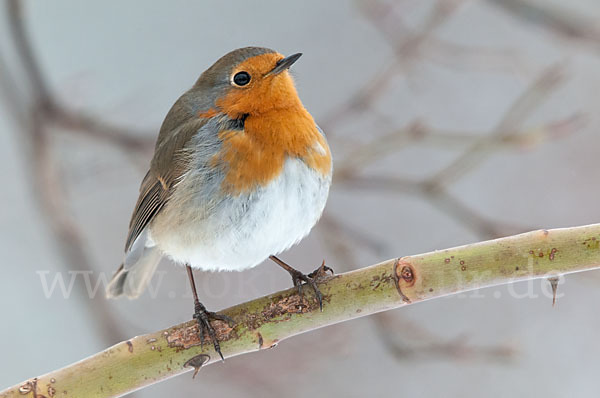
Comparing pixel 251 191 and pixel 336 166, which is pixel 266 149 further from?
pixel 336 166

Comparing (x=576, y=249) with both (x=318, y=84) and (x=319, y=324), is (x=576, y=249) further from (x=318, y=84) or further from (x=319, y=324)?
(x=318, y=84)

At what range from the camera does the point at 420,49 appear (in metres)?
2.93

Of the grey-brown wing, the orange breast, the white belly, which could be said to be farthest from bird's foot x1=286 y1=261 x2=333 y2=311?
the grey-brown wing

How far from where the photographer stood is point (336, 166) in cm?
275

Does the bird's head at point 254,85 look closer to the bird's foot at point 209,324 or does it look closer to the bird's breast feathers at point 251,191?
the bird's breast feathers at point 251,191

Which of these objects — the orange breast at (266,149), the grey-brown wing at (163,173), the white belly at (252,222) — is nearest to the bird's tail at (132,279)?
the grey-brown wing at (163,173)

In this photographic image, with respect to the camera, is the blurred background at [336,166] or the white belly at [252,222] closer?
the white belly at [252,222]

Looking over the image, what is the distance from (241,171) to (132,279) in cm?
79

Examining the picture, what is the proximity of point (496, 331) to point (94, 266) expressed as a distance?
6.81 feet

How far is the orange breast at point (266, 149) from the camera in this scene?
2068 mm

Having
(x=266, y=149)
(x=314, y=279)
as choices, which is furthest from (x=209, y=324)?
(x=266, y=149)

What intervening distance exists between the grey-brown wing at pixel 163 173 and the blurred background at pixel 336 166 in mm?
379

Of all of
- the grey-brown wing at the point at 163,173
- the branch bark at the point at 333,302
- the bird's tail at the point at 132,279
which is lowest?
the branch bark at the point at 333,302

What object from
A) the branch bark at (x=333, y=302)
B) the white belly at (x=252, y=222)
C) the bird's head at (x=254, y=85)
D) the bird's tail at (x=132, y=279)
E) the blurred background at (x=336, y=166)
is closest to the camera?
the branch bark at (x=333, y=302)
